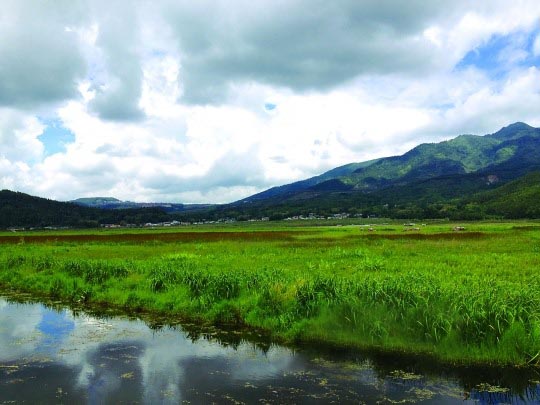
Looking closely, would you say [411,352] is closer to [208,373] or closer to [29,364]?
[208,373]

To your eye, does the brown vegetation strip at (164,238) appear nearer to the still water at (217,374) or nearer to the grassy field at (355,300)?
the grassy field at (355,300)

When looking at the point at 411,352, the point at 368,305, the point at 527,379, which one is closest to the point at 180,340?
the point at 368,305

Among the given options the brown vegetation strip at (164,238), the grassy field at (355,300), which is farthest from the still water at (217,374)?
the brown vegetation strip at (164,238)

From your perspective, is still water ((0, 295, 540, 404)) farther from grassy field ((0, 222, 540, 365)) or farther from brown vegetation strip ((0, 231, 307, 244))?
brown vegetation strip ((0, 231, 307, 244))

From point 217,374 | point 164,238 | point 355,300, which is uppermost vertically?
point 164,238

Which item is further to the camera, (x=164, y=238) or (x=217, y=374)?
(x=164, y=238)

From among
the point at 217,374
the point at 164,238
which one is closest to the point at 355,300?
the point at 217,374

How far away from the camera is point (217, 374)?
46.3 ft

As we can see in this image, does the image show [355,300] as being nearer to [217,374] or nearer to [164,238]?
[217,374]

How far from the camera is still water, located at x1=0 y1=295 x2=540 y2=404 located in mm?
12227

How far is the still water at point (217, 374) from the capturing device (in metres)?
12.2

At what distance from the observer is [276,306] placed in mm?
20234

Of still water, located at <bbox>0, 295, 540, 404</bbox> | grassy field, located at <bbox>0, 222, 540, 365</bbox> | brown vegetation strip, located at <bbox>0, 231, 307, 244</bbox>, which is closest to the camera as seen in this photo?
still water, located at <bbox>0, 295, 540, 404</bbox>

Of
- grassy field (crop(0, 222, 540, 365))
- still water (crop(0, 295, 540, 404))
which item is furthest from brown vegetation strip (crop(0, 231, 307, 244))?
still water (crop(0, 295, 540, 404))
